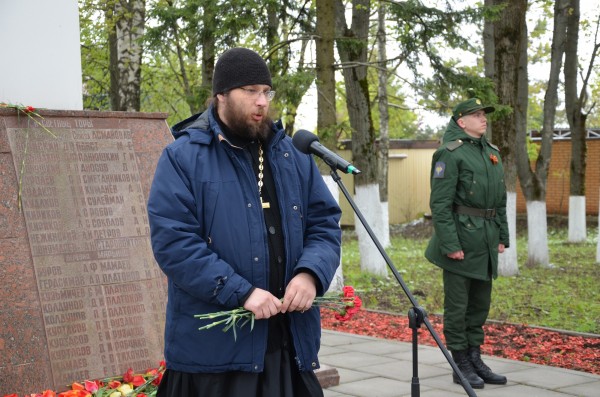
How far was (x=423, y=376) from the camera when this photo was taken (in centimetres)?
693

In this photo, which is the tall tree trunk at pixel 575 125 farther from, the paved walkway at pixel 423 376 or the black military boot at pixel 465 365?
the black military boot at pixel 465 365

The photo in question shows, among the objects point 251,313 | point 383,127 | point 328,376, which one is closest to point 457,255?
point 328,376

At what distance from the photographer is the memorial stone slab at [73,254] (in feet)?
17.2

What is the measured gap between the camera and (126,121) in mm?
6242

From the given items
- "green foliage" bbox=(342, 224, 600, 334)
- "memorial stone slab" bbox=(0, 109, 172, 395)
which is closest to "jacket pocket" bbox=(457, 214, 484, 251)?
"memorial stone slab" bbox=(0, 109, 172, 395)

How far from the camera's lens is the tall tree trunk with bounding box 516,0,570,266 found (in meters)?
16.0

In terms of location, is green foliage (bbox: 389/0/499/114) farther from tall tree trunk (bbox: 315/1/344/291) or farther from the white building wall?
the white building wall

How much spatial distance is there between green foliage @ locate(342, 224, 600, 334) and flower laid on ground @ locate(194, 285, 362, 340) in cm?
595

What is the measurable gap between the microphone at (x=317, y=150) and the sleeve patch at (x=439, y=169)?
3.28 metres

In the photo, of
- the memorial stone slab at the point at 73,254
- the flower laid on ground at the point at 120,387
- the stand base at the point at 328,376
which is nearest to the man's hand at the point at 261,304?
the flower laid on ground at the point at 120,387

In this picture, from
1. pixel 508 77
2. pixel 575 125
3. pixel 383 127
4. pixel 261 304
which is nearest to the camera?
pixel 261 304

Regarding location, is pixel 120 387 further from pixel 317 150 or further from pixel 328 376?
pixel 317 150

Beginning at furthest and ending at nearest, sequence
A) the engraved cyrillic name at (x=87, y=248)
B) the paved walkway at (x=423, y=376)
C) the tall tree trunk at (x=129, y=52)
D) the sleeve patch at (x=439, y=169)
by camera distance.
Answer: the tall tree trunk at (x=129, y=52) < the sleeve patch at (x=439, y=169) < the paved walkway at (x=423, y=376) < the engraved cyrillic name at (x=87, y=248)

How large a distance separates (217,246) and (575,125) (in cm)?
1824
